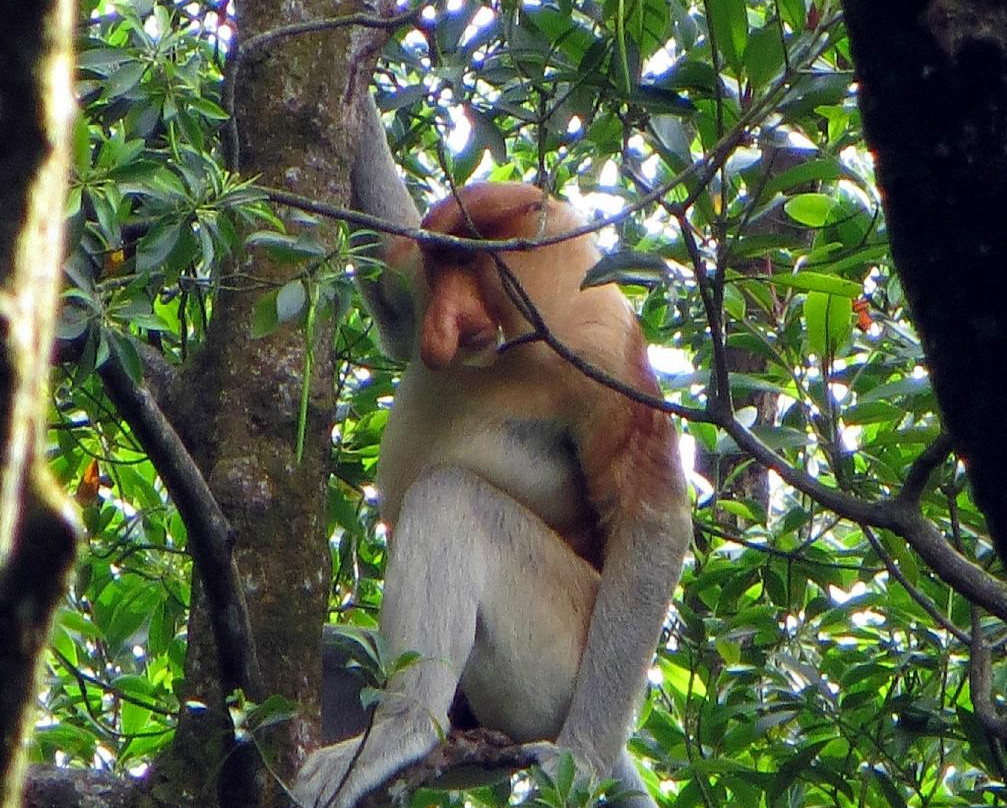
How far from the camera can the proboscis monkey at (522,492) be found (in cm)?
305

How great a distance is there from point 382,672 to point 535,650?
1.03 m

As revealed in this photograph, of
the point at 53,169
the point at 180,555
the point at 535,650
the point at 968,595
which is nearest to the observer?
the point at 53,169

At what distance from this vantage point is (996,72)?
37.3 inches

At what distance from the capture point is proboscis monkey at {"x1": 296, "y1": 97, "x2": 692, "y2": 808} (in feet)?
10.00

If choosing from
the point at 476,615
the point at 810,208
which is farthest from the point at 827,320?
the point at 476,615

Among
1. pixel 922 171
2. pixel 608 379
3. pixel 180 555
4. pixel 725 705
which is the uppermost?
pixel 922 171

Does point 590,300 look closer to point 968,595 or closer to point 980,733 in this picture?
point 980,733

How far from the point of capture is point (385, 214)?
3.43 meters

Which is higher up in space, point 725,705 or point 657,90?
point 657,90

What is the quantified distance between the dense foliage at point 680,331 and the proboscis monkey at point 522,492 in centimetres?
20

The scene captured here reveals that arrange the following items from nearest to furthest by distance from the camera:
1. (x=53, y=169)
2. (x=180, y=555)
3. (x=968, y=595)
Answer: (x=53, y=169) → (x=968, y=595) → (x=180, y=555)

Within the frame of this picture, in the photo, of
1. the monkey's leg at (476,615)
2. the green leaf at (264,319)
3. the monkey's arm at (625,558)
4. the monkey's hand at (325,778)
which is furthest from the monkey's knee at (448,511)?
the green leaf at (264,319)

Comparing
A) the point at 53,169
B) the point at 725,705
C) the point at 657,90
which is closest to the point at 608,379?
the point at 657,90

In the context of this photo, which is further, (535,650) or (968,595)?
(535,650)
